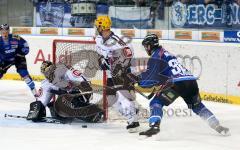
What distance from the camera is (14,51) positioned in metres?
8.91

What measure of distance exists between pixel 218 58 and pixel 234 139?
3.24 m

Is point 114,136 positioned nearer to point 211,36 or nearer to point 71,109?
point 71,109

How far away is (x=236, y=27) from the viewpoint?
9750mm

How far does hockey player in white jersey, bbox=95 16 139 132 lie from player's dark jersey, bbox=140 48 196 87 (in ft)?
1.70

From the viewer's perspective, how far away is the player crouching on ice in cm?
728

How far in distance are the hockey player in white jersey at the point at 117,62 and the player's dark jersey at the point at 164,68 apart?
0.52m

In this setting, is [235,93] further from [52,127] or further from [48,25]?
[48,25]

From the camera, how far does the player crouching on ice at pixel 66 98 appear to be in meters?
7.28

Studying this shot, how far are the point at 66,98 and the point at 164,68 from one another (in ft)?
5.42

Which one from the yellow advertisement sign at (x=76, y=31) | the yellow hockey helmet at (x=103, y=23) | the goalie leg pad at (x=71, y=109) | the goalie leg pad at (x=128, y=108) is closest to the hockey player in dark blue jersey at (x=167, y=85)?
the goalie leg pad at (x=128, y=108)

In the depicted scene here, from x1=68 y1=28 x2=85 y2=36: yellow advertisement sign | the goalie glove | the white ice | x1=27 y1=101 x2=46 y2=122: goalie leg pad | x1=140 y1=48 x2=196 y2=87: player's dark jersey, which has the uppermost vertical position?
x1=68 y1=28 x2=85 y2=36: yellow advertisement sign

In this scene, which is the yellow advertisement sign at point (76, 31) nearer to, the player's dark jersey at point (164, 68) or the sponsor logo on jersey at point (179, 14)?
the sponsor logo on jersey at point (179, 14)

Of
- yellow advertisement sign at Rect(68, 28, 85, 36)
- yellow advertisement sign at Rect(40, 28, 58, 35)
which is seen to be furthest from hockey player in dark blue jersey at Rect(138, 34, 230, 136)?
yellow advertisement sign at Rect(40, 28, 58, 35)

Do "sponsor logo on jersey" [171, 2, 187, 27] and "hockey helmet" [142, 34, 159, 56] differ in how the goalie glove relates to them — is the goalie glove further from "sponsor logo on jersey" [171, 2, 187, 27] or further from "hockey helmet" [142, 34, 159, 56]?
"sponsor logo on jersey" [171, 2, 187, 27]
